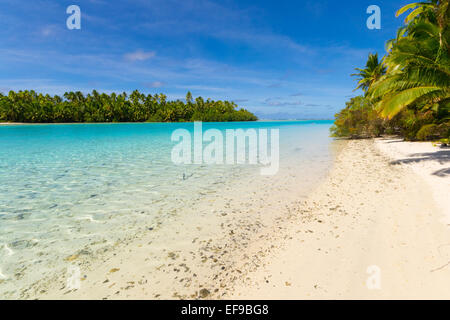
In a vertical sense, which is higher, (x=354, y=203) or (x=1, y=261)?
(x=354, y=203)

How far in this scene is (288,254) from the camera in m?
3.14

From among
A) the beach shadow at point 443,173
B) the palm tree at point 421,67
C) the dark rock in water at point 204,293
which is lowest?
the dark rock in water at point 204,293

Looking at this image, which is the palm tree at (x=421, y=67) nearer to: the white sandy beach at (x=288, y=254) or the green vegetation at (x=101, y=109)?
the white sandy beach at (x=288, y=254)

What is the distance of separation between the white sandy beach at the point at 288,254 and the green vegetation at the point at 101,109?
9230cm

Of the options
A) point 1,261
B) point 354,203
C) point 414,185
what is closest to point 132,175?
point 1,261

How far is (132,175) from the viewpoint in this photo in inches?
322

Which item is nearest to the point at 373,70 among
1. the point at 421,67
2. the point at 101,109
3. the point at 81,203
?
the point at 421,67

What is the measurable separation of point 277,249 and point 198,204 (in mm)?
2598

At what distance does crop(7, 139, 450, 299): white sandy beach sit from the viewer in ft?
8.00

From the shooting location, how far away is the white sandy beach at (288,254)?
96.0 inches

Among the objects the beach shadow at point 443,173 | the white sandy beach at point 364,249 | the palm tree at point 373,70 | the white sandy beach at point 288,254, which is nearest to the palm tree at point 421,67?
the beach shadow at point 443,173

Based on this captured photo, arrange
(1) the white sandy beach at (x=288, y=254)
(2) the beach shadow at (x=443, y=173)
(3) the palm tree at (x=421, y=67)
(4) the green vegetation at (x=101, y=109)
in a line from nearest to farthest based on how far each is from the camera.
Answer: (1) the white sandy beach at (x=288, y=254) < (3) the palm tree at (x=421, y=67) < (2) the beach shadow at (x=443, y=173) < (4) the green vegetation at (x=101, y=109)
